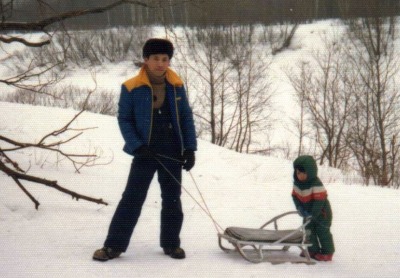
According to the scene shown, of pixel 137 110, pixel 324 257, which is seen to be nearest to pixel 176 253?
pixel 137 110

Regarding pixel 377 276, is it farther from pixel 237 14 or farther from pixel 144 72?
pixel 237 14

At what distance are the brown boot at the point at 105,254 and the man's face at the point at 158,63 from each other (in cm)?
150

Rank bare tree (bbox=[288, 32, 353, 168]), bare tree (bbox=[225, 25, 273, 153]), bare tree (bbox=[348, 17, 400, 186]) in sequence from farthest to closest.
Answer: bare tree (bbox=[225, 25, 273, 153]) → bare tree (bbox=[288, 32, 353, 168]) → bare tree (bbox=[348, 17, 400, 186])

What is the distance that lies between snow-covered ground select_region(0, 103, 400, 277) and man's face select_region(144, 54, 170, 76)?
1.58m

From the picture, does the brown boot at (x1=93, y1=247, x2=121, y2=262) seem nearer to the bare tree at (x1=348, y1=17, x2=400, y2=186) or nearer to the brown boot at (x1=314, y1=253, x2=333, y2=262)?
the brown boot at (x1=314, y1=253, x2=333, y2=262)

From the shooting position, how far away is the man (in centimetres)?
386

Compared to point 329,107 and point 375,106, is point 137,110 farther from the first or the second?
point 329,107

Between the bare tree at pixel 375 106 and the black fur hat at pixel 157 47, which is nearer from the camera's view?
the black fur hat at pixel 157 47

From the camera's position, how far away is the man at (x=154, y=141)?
386cm

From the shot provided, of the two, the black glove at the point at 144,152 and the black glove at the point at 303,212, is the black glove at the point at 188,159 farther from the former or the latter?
the black glove at the point at 303,212

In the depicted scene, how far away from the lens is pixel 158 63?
153 inches

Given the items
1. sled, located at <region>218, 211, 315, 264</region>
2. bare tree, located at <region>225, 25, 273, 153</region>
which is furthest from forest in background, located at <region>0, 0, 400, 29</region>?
sled, located at <region>218, 211, 315, 264</region>

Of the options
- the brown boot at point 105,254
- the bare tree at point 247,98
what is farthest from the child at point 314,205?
the bare tree at point 247,98

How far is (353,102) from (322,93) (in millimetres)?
2556
